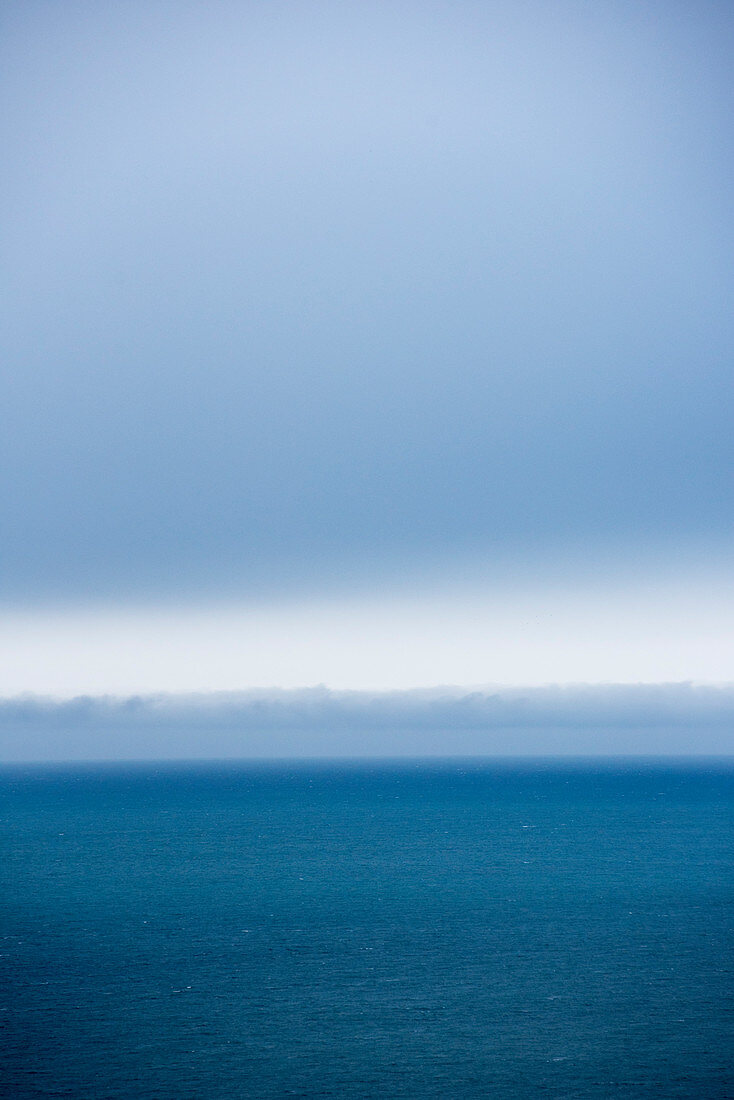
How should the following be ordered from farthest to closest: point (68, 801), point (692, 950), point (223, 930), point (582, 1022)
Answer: point (68, 801), point (223, 930), point (692, 950), point (582, 1022)

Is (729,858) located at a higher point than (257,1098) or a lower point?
lower

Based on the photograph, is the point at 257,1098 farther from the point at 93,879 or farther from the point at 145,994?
the point at 93,879

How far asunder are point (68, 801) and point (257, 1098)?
179689 mm

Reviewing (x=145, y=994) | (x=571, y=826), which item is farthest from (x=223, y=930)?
(x=571, y=826)

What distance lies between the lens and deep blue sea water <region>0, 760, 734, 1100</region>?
36.0 metres

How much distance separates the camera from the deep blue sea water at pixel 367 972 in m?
36.0

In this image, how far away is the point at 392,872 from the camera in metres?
88.8

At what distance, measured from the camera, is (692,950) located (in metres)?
54.2

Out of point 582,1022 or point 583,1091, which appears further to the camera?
point 582,1022

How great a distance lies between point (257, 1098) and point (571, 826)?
110621 millimetres

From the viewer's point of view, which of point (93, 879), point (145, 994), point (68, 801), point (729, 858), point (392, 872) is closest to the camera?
point (145, 994)

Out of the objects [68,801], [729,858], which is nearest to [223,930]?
[729,858]

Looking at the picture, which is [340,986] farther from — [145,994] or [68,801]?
[68,801]

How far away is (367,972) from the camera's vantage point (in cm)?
5050
